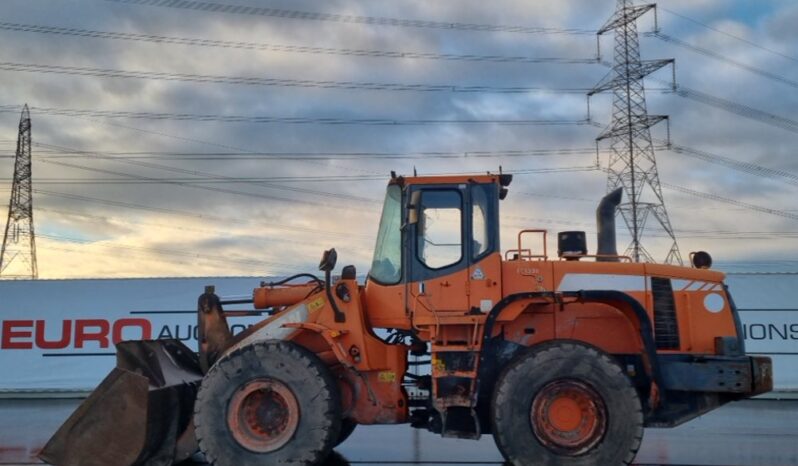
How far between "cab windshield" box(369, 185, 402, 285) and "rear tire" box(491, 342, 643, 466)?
5.15 feet

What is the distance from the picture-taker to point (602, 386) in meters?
7.56

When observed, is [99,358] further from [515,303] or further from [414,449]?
[515,303]

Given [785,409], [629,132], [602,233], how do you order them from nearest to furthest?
[602,233]
[785,409]
[629,132]

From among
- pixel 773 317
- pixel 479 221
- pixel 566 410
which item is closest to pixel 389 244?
pixel 479 221

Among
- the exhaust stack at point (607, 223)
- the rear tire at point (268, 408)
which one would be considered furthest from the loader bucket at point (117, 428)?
the exhaust stack at point (607, 223)

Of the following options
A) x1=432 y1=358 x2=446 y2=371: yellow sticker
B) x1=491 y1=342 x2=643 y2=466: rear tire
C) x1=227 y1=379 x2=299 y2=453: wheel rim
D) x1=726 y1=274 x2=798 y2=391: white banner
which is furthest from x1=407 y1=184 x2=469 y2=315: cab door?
x1=726 y1=274 x2=798 y2=391: white banner

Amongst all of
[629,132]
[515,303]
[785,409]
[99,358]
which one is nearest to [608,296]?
[515,303]

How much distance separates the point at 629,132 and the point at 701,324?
2120 centimetres

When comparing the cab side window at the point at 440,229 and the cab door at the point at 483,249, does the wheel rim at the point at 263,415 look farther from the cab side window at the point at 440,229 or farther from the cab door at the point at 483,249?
the cab door at the point at 483,249

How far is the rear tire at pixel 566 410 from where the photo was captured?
7.50 metres

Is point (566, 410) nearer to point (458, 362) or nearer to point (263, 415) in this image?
point (458, 362)

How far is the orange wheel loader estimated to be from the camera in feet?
25.0

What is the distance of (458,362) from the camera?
26.1 feet

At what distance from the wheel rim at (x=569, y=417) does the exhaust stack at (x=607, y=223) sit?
1683 millimetres
